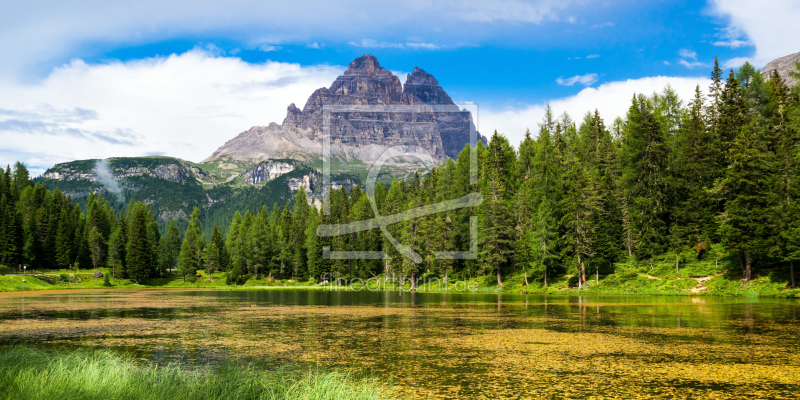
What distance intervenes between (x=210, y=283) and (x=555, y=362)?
115 m

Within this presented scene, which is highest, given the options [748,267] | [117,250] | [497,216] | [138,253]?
[497,216]

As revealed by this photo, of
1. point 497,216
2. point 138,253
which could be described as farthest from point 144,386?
point 138,253

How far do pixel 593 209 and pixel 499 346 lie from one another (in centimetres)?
5296

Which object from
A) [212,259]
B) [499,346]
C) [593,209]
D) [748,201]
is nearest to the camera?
[499,346]

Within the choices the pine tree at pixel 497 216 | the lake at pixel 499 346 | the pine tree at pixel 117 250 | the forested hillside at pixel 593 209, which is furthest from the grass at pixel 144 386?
the pine tree at pixel 117 250

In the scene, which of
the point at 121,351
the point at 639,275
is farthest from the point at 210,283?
the point at 121,351

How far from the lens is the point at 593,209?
69625 millimetres

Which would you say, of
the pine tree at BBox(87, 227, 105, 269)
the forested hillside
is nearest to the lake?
the forested hillside

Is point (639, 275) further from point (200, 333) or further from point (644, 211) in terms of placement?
point (200, 333)

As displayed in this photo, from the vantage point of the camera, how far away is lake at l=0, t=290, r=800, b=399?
15.1 m

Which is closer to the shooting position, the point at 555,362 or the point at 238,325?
the point at 555,362

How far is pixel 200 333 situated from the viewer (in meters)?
26.4

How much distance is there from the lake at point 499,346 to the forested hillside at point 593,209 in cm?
2341

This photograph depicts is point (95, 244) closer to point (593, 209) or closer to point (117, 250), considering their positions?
point (117, 250)
